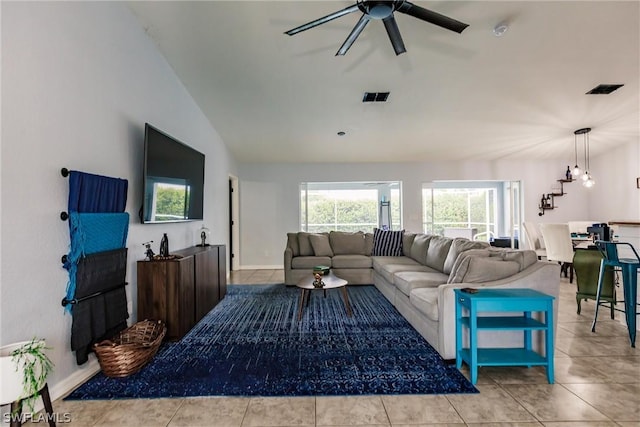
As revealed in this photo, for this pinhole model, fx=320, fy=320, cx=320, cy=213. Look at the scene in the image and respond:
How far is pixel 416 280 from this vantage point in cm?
340

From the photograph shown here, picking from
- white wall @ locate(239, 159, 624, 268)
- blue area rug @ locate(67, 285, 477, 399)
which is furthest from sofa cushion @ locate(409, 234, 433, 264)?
white wall @ locate(239, 159, 624, 268)

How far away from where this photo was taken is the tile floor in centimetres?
183

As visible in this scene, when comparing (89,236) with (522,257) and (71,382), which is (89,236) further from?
(522,257)

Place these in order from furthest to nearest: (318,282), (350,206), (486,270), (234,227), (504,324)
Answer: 1. (350,206)
2. (234,227)
3. (318,282)
4. (486,270)
5. (504,324)

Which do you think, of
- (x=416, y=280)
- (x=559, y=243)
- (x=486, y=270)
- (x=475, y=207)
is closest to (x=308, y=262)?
(x=416, y=280)

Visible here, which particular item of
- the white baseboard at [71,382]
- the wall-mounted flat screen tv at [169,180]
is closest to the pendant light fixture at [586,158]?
the wall-mounted flat screen tv at [169,180]

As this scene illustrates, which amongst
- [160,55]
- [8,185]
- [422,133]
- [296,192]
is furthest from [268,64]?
[296,192]

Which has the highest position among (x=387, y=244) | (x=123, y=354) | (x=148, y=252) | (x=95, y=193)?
(x=95, y=193)

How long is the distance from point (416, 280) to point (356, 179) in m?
4.08

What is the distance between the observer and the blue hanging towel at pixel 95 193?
221 cm

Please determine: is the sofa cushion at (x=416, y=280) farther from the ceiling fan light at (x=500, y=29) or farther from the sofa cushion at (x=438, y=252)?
the ceiling fan light at (x=500, y=29)

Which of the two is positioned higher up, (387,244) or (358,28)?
(358,28)

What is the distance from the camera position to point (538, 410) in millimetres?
1920

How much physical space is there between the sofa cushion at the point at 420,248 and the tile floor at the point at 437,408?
2.29 m
